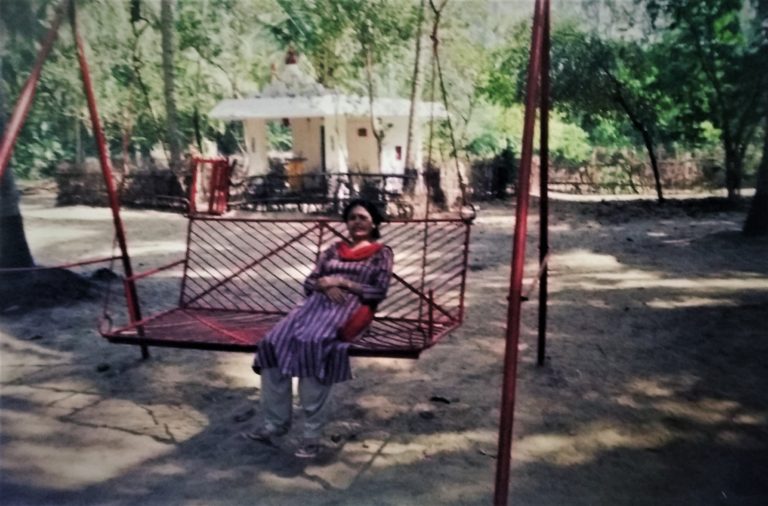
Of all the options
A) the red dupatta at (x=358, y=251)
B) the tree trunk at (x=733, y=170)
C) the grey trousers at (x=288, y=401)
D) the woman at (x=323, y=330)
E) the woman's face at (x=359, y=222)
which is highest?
the tree trunk at (x=733, y=170)

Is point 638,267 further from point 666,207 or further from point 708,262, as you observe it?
point 666,207

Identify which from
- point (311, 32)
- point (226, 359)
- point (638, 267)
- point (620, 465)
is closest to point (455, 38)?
point (311, 32)

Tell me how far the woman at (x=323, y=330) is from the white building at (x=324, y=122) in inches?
295

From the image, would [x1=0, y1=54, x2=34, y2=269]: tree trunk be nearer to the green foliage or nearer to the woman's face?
the woman's face

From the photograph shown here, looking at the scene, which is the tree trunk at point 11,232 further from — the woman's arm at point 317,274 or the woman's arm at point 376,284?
the woman's arm at point 376,284

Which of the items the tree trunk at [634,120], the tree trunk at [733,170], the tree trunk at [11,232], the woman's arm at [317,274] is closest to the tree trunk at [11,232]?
the tree trunk at [11,232]

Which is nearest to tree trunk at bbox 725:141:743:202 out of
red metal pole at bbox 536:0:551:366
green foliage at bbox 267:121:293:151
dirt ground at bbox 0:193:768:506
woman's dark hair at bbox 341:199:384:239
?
dirt ground at bbox 0:193:768:506

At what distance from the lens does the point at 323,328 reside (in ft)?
7.13

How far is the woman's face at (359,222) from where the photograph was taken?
7.73ft

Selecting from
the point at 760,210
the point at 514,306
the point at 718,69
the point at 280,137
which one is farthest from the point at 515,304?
the point at 280,137

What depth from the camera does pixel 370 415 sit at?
2604mm

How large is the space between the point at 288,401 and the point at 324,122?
886 centimetres

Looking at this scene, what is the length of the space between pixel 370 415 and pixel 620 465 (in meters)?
0.94

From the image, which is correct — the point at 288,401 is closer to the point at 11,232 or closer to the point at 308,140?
the point at 11,232
